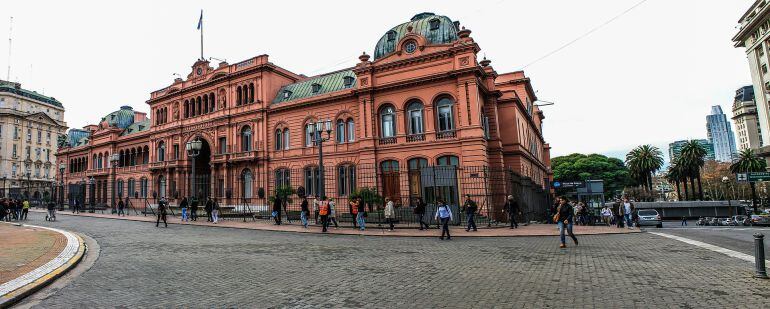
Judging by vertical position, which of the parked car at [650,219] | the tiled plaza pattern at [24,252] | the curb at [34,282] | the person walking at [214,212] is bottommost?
the parked car at [650,219]

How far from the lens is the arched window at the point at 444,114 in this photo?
2605cm

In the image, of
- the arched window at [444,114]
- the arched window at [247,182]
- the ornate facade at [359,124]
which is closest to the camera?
the ornate facade at [359,124]

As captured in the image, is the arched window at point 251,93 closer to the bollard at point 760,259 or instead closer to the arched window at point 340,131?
the arched window at point 340,131

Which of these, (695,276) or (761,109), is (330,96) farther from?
(761,109)

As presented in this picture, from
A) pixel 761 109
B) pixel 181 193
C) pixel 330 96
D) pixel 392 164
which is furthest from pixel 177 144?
pixel 761 109

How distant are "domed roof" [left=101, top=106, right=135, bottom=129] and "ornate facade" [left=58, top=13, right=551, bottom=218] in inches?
397

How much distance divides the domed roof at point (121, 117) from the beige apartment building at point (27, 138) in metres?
24.5

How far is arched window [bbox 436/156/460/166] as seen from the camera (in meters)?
25.3

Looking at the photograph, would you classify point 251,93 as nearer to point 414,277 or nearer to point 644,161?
point 414,277

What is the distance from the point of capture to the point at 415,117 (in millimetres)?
27312

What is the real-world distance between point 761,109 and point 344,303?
6739cm

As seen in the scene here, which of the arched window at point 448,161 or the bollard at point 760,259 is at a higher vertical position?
the arched window at point 448,161

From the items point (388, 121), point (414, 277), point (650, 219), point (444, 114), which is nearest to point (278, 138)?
point (388, 121)

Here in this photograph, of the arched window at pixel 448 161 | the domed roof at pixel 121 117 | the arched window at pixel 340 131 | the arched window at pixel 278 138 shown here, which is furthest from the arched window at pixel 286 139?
the domed roof at pixel 121 117
